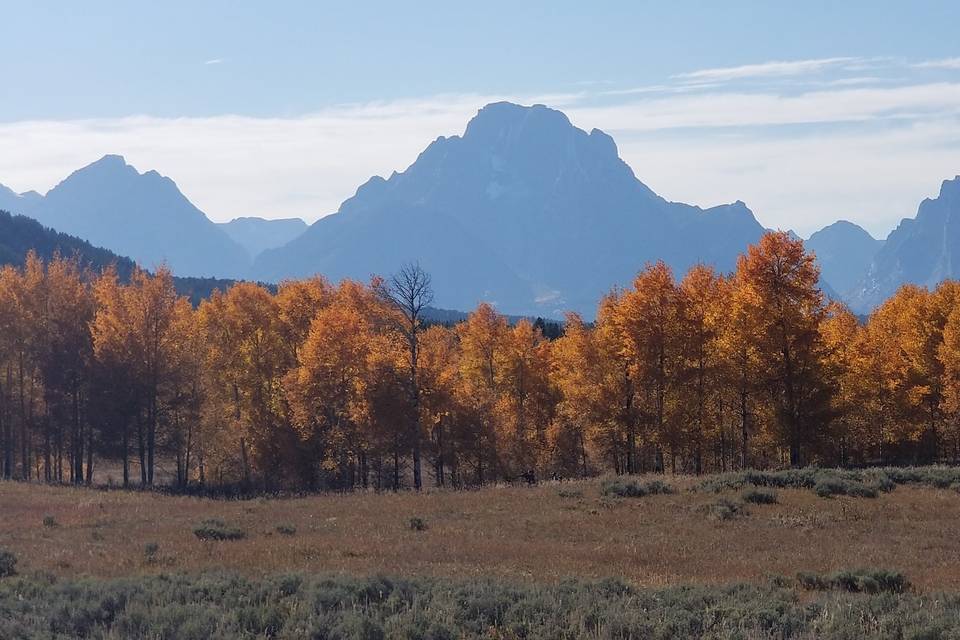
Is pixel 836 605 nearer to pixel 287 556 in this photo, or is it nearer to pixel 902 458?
pixel 287 556

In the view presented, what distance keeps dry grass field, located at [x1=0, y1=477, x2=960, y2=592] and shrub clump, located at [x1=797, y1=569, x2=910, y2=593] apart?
19.9 inches

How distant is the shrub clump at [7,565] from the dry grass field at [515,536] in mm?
353

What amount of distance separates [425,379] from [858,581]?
1253 inches

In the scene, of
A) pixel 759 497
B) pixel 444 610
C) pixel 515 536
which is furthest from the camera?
pixel 759 497

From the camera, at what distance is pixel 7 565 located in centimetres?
1764

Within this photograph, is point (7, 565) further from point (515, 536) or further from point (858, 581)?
point (858, 581)

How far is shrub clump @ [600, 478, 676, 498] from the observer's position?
103 feet

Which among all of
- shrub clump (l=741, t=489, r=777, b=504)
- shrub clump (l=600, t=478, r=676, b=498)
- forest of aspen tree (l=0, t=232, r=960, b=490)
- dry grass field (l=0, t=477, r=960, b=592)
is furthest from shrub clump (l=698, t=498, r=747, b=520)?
forest of aspen tree (l=0, t=232, r=960, b=490)

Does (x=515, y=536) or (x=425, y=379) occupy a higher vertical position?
(x=425, y=379)

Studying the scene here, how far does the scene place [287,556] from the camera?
20.0m

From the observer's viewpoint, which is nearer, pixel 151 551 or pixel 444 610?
pixel 444 610

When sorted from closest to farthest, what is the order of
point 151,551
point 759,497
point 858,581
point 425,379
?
1. point 858,581
2. point 151,551
3. point 759,497
4. point 425,379

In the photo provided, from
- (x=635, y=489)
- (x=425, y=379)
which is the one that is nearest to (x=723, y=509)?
(x=635, y=489)

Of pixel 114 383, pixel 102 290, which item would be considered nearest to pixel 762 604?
pixel 114 383
